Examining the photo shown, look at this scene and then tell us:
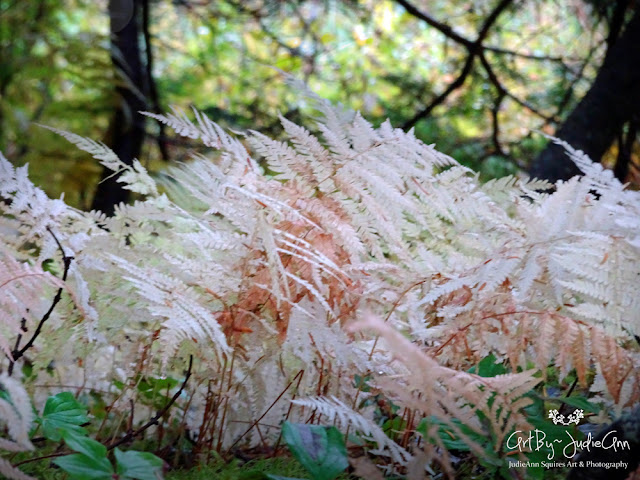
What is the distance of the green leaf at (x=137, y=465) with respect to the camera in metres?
0.58

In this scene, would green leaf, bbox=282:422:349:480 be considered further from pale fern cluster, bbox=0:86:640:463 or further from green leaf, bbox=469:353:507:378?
green leaf, bbox=469:353:507:378

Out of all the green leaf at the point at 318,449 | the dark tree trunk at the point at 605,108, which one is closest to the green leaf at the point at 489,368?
the green leaf at the point at 318,449

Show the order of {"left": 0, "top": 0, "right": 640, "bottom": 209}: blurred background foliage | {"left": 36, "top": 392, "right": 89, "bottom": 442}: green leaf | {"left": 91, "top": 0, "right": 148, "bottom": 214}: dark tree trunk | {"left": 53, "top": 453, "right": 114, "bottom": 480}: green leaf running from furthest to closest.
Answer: {"left": 91, "top": 0, "right": 148, "bottom": 214}: dark tree trunk → {"left": 0, "top": 0, "right": 640, "bottom": 209}: blurred background foliage → {"left": 36, "top": 392, "right": 89, "bottom": 442}: green leaf → {"left": 53, "top": 453, "right": 114, "bottom": 480}: green leaf

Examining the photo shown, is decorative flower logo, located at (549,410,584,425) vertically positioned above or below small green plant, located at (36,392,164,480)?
above

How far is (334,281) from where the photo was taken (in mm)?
762

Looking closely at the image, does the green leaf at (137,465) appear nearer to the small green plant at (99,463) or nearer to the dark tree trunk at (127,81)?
the small green plant at (99,463)

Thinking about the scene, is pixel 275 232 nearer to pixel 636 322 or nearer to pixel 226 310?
pixel 226 310

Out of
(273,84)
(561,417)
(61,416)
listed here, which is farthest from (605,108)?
(273,84)

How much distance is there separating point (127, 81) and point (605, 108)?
182 cm

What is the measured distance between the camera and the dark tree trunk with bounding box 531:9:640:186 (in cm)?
170

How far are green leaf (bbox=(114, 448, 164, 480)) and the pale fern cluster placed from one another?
95 millimetres

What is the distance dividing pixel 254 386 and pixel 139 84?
2245 millimetres

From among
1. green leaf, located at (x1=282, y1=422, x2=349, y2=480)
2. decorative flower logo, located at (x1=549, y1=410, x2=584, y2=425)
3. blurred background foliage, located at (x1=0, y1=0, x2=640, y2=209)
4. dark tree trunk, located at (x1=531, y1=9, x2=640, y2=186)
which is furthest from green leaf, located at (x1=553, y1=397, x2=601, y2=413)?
blurred background foliage, located at (x1=0, y1=0, x2=640, y2=209)

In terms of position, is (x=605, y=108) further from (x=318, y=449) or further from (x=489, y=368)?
(x=318, y=449)
